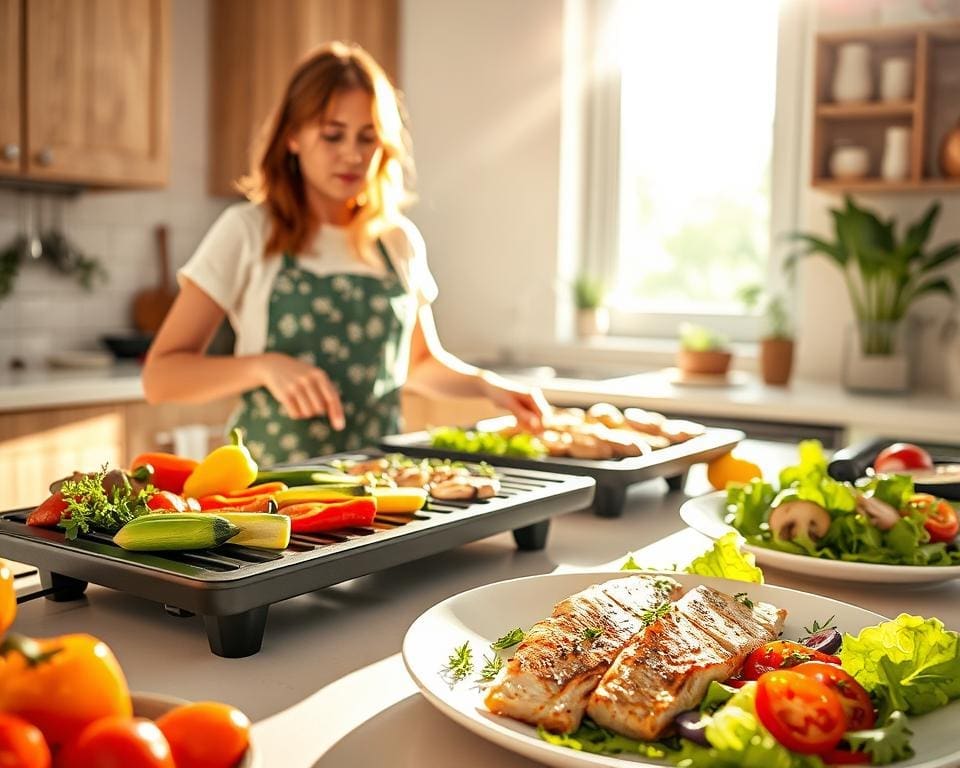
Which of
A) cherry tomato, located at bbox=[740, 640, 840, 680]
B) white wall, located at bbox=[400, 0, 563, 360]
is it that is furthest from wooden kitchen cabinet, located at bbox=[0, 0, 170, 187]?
cherry tomato, located at bbox=[740, 640, 840, 680]

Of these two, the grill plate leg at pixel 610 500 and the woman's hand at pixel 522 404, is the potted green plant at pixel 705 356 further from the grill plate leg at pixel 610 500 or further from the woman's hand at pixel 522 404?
the grill plate leg at pixel 610 500

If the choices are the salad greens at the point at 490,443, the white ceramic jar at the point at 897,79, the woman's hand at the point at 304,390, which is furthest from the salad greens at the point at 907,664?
the white ceramic jar at the point at 897,79

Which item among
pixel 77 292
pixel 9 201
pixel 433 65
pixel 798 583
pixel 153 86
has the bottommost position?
pixel 798 583

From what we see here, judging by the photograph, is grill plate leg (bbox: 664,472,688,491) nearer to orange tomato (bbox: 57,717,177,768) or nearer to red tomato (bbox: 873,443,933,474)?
red tomato (bbox: 873,443,933,474)

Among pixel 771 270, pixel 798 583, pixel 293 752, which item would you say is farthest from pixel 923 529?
pixel 771 270

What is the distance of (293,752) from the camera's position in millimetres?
756

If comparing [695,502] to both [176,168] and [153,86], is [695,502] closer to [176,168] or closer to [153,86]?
[153,86]

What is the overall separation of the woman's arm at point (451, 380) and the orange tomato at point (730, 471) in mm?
316

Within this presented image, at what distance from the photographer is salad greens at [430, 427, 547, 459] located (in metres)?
1.67

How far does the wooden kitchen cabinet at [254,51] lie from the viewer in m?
4.00

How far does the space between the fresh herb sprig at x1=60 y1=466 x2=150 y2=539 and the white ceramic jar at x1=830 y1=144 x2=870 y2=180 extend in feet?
9.37

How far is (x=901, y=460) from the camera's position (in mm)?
1677

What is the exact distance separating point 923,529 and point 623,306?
316 cm

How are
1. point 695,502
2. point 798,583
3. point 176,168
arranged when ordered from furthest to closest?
point 176,168, point 695,502, point 798,583
